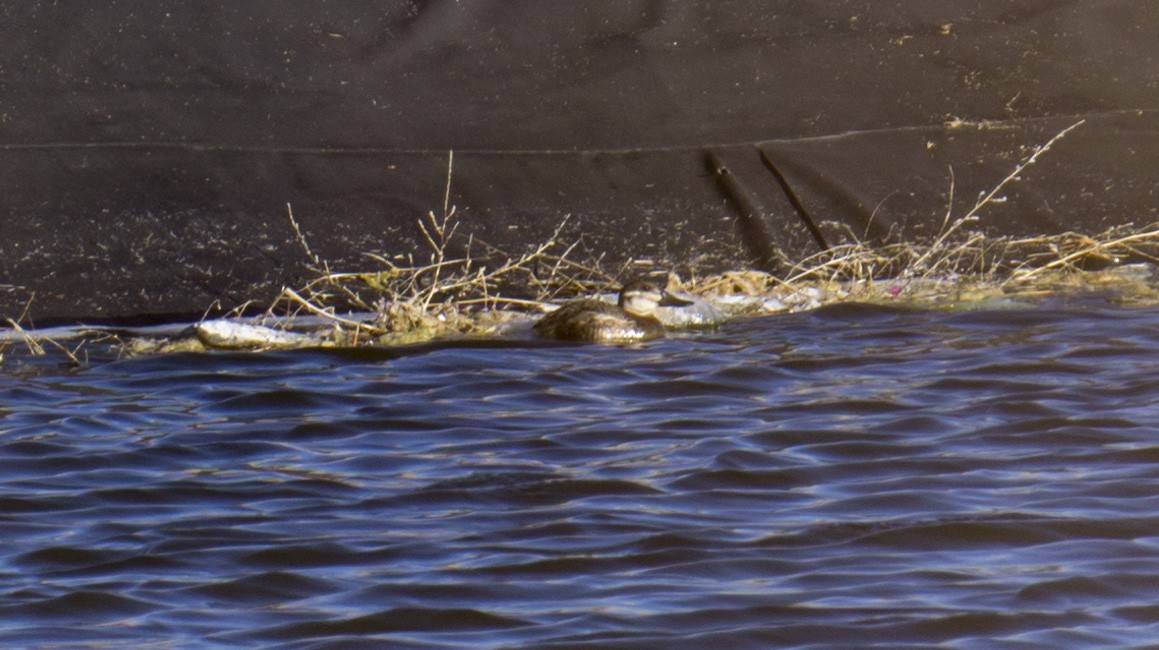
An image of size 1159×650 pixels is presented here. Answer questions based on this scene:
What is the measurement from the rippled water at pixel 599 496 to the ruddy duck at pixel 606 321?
0.99ft

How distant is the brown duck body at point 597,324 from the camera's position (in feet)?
28.0

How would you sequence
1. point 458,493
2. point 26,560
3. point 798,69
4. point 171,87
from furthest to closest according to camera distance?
point 798,69 → point 171,87 → point 458,493 → point 26,560

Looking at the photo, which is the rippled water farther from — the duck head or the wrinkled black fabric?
the wrinkled black fabric

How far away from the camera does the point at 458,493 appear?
5656 mm

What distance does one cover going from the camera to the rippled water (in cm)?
443

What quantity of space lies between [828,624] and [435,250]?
5400 millimetres

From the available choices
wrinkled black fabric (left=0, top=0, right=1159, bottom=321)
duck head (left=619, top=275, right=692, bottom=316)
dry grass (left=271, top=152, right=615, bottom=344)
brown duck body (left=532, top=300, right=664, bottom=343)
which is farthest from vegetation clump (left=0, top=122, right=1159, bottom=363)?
brown duck body (left=532, top=300, right=664, bottom=343)

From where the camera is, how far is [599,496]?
5598 mm

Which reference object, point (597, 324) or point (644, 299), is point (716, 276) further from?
point (597, 324)

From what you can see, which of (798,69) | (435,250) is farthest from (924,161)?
(435,250)

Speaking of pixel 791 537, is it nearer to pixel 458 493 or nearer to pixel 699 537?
pixel 699 537

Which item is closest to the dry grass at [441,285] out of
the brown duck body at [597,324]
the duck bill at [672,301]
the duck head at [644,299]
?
the brown duck body at [597,324]

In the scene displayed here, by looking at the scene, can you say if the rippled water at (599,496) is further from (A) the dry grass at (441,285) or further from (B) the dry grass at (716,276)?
(B) the dry grass at (716,276)

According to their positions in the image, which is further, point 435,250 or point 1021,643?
point 435,250
